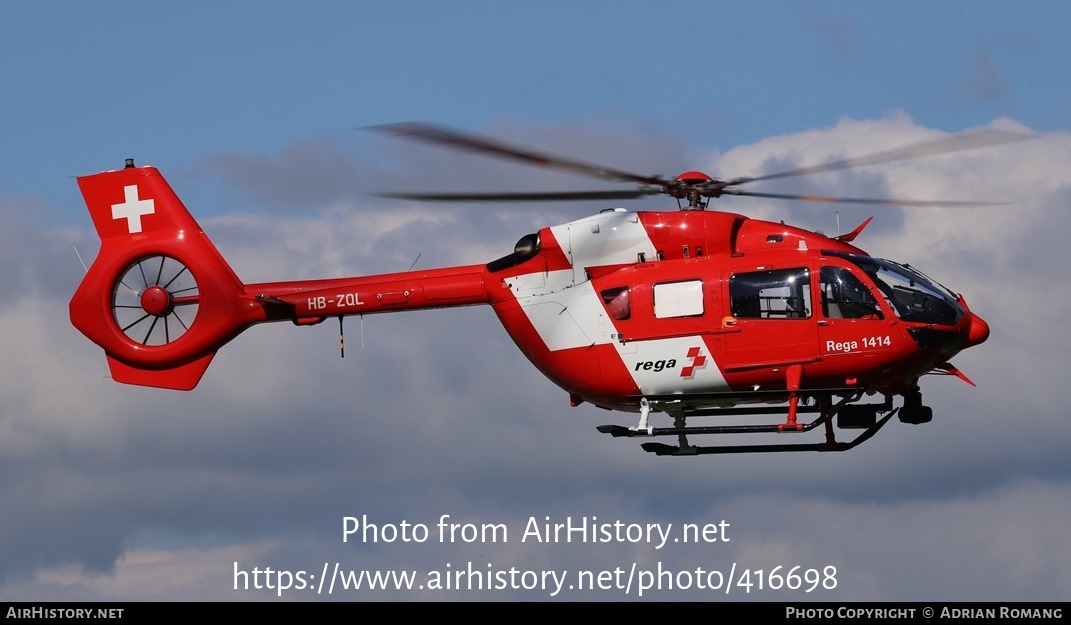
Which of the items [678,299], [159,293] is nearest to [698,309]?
[678,299]

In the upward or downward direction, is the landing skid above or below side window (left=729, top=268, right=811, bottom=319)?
below

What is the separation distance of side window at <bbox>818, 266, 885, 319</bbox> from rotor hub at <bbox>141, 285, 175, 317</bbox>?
10597mm

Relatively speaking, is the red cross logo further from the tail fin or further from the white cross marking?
the white cross marking

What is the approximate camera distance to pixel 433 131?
21344mm

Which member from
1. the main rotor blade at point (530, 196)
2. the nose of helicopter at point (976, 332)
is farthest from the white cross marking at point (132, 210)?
the nose of helicopter at point (976, 332)

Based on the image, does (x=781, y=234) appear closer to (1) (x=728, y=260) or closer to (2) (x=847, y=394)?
(1) (x=728, y=260)

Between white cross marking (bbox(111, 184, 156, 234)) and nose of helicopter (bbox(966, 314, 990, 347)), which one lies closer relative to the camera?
nose of helicopter (bbox(966, 314, 990, 347))

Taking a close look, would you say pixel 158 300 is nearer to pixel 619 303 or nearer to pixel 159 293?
pixel 159 293

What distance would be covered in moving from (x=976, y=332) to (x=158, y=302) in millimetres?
12703

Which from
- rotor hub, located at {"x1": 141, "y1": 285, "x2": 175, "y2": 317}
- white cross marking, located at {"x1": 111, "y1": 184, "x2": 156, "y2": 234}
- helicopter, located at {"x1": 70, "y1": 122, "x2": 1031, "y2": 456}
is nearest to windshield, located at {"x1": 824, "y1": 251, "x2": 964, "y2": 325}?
helicopter, located at {"x1": 70, "y1": 122, "x2": 1031, "y2": 456}

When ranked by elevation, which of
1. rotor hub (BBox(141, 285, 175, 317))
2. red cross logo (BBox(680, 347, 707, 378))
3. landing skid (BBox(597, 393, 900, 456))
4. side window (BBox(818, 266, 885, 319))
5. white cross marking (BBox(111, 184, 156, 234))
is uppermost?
white cross marking (BBox(111, 184, 156, 234))

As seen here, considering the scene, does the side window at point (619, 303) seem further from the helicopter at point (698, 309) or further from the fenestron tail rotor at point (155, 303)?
the fenestron tail rotor at point (155, 303)

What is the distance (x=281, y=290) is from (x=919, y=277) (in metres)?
9.81

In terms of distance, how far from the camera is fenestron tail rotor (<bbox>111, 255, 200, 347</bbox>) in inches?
1117
